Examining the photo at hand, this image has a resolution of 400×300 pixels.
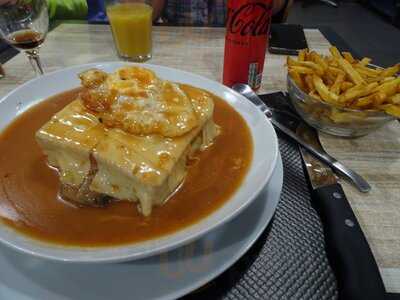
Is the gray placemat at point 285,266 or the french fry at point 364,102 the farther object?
the french fry at point 364,102

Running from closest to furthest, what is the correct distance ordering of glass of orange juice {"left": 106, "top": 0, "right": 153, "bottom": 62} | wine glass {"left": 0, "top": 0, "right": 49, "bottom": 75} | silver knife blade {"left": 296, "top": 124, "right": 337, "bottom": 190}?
silver knife blade {"left": 296, "top": 124, "right": 337, "bottom": 190} < wine glass {"left": 0, "top": 0, "right": 49, "bottom": 75} < glass of orange juice {"left": 106, "top": 0, "right": 153, "bottom": 62}

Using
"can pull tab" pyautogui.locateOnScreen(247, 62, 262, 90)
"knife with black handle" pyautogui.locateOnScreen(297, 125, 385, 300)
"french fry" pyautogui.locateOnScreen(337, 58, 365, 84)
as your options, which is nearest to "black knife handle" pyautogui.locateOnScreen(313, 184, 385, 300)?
"knife with black handle" pyautogui.locateOnScreen(297, 125, 385, 300)

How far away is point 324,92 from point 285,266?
2.21ft

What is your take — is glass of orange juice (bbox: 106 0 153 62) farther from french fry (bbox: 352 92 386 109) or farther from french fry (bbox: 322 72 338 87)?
french fry (bbox: 352 92 386 109)

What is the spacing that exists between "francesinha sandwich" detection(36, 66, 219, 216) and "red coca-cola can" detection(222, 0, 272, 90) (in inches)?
24.2

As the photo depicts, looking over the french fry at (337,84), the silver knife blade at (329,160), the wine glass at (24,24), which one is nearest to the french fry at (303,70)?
the french fry at (337,84)

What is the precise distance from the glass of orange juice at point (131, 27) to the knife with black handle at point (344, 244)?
1.29 metres

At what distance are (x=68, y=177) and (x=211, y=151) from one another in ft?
1.42

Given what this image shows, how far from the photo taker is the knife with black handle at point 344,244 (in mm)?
681

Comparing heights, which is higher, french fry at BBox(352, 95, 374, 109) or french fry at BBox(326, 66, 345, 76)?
french fry at BBox(326, 66, 345, 76)

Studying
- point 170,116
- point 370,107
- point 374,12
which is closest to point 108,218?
point 170,116

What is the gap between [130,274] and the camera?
0.71 meters

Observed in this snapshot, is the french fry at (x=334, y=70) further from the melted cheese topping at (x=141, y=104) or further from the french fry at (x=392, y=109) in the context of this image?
the melted cheese topping at (x=141, y=104)

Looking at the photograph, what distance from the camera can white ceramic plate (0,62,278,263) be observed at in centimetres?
63
